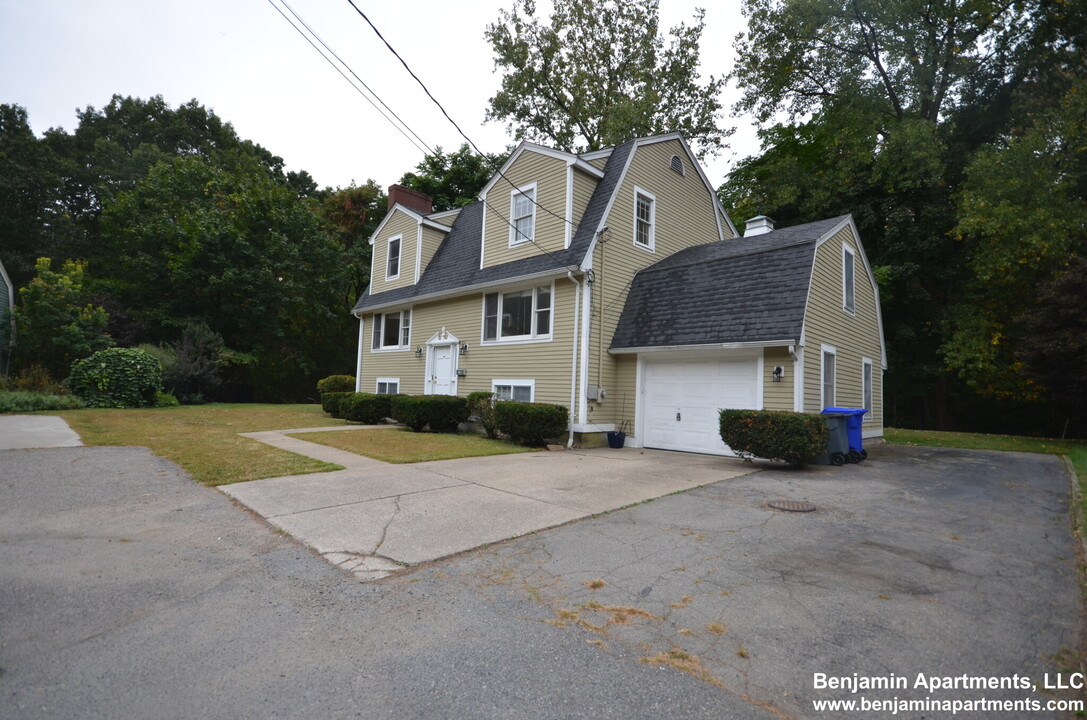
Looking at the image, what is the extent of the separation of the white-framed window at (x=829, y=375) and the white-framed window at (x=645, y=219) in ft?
17.2

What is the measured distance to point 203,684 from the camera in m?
2.55

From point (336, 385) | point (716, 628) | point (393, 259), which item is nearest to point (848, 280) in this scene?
point (716, 628)

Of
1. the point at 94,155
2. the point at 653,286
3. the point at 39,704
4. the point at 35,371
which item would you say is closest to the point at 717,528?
the point at 39,704

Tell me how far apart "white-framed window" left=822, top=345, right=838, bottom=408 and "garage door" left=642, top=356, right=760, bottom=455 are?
2288 millimetres

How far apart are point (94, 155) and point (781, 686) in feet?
153

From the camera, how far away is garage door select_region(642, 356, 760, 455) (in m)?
11.2

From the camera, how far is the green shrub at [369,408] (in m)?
15.6

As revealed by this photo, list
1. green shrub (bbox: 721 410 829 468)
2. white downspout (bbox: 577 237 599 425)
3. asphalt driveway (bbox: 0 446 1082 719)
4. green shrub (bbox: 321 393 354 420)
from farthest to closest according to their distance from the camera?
green shrub (bbox: 321 393 354 420)
white downspout (bbox: 577 237 599 425)
green shrub (bbox: 721 410 829 468)
asphalt driveway (bbox: 0 446 1082 719)

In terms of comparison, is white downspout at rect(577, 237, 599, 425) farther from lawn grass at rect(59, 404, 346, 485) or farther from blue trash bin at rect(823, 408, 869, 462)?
lawn grass at rect(59, 404, 346, 485)

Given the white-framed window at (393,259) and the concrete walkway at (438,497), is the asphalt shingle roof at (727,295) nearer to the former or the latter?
the concrete walkway at (438,497)

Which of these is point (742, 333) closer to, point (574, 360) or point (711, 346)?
point (711, 346)

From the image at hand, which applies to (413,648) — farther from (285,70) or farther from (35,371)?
(35,371)

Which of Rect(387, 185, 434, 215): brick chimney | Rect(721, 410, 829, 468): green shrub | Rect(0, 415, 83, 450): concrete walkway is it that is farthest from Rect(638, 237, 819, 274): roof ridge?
Rect(0, 415, 83, 450): concrete walkway

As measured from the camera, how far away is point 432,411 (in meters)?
13.8
